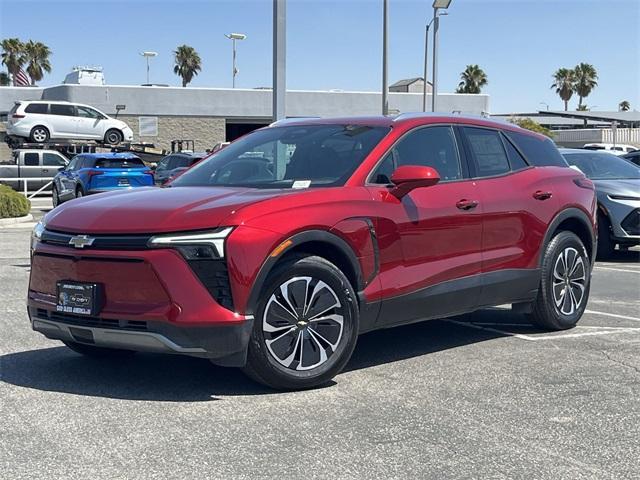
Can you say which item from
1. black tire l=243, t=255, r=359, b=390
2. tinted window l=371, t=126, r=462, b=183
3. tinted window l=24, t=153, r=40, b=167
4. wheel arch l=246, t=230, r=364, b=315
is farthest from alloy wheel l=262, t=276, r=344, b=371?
tinted window l=24, t=153, r=40, b=167

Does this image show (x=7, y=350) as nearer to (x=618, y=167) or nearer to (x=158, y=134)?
(x=618, y=167)

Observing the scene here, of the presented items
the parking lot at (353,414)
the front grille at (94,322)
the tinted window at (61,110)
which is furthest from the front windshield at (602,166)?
the tinted window at (61,110)

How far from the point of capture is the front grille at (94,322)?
5207 mm

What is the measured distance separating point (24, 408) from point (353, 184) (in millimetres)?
2486

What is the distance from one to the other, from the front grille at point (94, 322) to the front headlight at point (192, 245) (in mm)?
472

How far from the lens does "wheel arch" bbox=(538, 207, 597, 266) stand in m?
7.43

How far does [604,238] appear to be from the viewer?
13281 millimetres

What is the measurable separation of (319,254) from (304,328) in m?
0.50

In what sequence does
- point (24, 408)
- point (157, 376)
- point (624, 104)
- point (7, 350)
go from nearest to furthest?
point (24, 408) → point (157, 376) → point (7, 350) → point (624, 104)

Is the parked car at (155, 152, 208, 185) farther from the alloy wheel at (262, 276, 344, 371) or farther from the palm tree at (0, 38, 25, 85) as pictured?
the palm tree at (0, 38, 25, 85)

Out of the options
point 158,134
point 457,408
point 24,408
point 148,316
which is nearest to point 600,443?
point 457,408

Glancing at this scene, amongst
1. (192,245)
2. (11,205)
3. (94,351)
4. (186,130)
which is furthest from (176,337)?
(186,130)

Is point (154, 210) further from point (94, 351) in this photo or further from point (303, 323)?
point (94, 351)

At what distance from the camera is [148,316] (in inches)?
203
